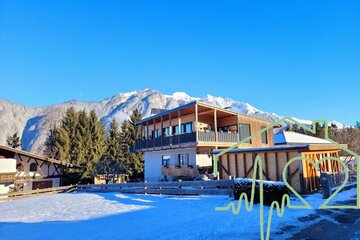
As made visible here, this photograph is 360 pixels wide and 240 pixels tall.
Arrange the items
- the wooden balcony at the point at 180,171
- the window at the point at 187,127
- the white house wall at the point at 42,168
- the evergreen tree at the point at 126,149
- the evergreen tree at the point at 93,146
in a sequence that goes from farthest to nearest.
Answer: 1. the evergreen tree at the point at 126,149
2. the evergreen tree at the point at 93,146
3. the white house wall at the point at 42,168
4. the window at the point at 187,127
5. the wooden balcony at the point at 180,171

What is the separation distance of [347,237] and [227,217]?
3.91m

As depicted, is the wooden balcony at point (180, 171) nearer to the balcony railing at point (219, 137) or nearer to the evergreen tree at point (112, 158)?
the balcony railing at point (219, 137)

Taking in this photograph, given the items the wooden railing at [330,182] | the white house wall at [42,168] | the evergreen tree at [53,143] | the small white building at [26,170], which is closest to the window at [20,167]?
the small white building at [26,170]

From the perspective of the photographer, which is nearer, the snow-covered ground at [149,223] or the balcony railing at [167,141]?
the snow-covered ground at [149,223]

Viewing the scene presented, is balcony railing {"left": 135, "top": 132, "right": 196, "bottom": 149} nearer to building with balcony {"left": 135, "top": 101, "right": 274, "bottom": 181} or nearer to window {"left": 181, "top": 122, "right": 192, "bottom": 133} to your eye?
building with balcony {"left": 135, "top": 101, "right": 274, "bottom": 181}

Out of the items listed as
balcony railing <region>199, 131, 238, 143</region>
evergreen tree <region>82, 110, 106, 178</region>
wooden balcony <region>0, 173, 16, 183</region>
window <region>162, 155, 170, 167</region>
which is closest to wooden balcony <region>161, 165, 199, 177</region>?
window <region>162, 155, 170, 167</region>

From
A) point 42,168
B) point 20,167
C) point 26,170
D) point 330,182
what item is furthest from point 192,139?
point 20,167

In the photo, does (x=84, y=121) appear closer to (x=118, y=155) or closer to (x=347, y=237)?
(x=118, y=155)

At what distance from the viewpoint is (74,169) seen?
36.8 meters

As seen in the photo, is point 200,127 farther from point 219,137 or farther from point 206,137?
point 206,137

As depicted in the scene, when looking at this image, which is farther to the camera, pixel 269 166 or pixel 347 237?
pixel 269 166

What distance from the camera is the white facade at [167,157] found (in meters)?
25.9

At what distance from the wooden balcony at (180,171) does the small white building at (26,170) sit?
13076 millimetres

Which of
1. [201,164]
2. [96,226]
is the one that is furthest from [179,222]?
[201,164]
